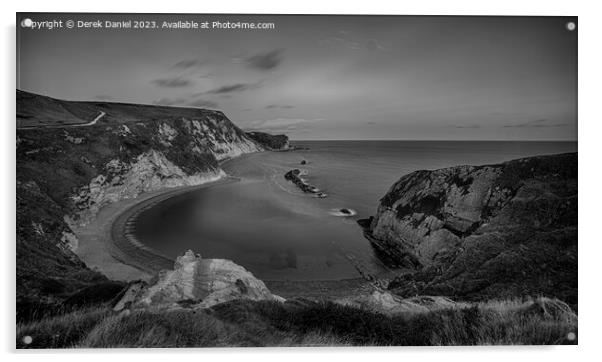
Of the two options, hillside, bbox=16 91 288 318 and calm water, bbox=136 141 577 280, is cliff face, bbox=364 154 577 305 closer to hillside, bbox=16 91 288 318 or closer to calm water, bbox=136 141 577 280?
calm water, bbox=136 141 577 280

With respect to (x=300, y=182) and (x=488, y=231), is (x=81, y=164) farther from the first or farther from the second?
(x=488, y=231)

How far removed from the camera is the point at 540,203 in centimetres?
682

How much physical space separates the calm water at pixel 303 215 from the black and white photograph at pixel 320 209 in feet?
0.22

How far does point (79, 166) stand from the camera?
13.0m

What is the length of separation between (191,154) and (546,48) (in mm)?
15517

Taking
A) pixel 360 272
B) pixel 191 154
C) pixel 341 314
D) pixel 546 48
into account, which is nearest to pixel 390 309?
pixel 341 314

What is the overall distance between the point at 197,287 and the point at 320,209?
202 inches

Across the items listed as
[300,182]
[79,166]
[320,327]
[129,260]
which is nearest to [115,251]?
[129,260]

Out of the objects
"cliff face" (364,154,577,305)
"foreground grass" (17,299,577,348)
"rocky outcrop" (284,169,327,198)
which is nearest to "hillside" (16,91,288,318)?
"foreground grass" (17,299,577,348)

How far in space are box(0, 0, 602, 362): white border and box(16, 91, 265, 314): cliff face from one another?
330 mm

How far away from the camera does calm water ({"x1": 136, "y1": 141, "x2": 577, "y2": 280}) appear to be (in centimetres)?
766

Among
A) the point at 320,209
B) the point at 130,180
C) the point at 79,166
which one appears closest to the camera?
the point at 320,209

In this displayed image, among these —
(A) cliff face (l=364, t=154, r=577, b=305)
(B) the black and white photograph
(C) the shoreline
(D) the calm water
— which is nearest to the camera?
(B) the black and white photograph
